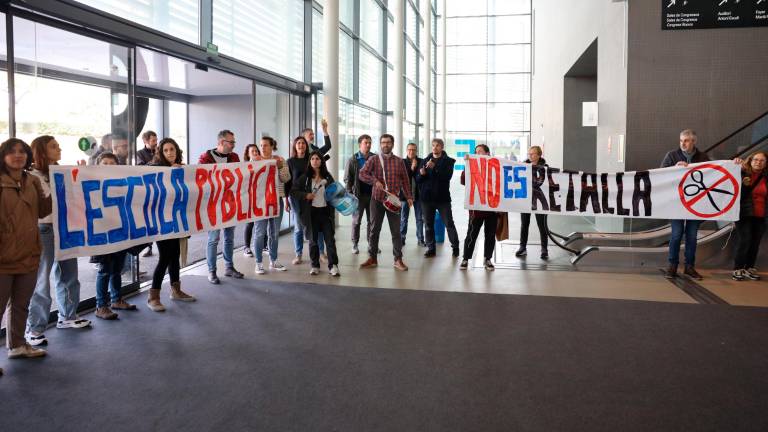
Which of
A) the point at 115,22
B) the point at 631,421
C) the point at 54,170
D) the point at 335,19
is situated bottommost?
the point at 631,421

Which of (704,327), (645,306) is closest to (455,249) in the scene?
(645,306)

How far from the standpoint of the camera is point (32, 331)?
440 centimetres

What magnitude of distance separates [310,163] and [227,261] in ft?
4.84

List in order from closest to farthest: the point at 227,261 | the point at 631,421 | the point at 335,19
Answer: the point at 631,421, the point at 227,261, the point at 335,19

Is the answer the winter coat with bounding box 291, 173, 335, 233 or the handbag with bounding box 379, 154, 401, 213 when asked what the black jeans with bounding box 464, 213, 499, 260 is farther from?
the winter coat with bounding box 291, 173, 335, 233

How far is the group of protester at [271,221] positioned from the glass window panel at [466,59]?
21.6m

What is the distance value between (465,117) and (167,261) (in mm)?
25863

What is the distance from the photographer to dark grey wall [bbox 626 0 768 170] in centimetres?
812

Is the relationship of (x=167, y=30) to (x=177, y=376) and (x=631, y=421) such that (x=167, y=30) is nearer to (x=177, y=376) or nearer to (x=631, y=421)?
(x=177, y=376)

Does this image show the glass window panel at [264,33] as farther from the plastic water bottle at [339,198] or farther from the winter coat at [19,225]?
the winter coat at [19,225]

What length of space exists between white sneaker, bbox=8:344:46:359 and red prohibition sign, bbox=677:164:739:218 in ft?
21.8

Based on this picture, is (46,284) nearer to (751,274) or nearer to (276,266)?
(276,266)

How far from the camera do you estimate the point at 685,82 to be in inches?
326

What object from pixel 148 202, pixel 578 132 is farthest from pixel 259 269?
pixel 578 132
